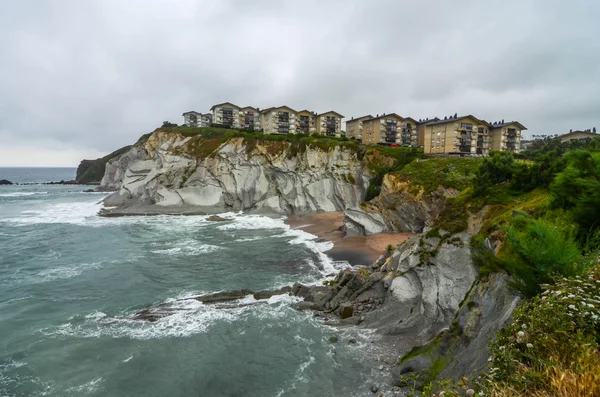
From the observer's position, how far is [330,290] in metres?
23.3

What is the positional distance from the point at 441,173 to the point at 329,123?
180 feet

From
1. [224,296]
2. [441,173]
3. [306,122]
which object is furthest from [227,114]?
[224,296]

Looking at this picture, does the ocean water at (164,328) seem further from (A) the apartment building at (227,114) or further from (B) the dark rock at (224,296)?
(A) the apartment building at (227,114)

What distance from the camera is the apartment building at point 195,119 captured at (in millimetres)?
108713

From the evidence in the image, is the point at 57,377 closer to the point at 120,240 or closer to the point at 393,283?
the point at 393,283

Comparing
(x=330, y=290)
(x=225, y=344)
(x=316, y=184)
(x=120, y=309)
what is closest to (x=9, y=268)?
(x=120, y=309)

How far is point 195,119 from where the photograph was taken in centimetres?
11019

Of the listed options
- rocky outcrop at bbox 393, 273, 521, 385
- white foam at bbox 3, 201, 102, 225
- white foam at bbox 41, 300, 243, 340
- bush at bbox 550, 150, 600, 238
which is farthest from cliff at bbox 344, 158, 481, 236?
white foam at bbox 3, 201, 102, 225

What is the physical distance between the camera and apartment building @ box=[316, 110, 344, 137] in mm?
91350

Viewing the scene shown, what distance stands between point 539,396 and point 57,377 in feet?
63.5

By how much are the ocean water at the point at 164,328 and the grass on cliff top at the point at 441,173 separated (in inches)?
607

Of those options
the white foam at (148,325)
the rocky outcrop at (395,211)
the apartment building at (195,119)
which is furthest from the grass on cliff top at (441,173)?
the apartment building at (195,119)

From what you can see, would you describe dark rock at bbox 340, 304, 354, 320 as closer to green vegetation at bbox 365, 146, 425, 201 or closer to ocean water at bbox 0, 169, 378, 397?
ocean water at bbox 0, 169, 378, 397

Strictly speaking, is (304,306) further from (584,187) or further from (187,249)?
(187,249)
